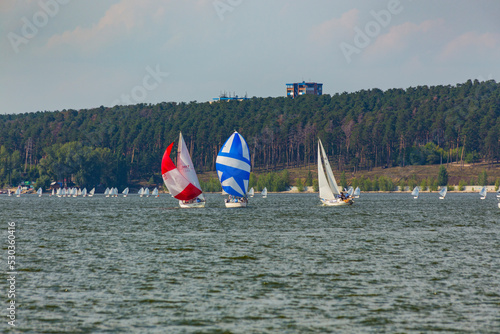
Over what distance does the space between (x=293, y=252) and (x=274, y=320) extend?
23.8m

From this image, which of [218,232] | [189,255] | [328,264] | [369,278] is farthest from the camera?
[218,232]

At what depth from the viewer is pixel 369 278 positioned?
127 feet

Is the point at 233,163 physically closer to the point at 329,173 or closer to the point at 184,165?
the point at 184,165

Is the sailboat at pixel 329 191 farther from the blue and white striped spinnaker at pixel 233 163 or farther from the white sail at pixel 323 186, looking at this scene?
the blue and white striped spinnaker at pixel 233 163

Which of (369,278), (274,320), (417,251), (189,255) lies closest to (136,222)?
(189,255)

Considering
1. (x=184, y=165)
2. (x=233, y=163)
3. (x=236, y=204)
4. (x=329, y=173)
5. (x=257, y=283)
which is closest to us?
(x=257, y=283)

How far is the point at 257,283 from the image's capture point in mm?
37125

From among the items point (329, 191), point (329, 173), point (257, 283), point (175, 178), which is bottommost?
point (257, 283)

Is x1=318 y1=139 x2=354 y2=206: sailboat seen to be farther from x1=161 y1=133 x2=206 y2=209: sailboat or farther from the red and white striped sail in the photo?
the red and white striped sail

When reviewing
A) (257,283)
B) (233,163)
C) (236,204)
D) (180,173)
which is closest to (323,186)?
(236,204)

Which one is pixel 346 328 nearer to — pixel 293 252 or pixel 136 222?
pixel 293 252

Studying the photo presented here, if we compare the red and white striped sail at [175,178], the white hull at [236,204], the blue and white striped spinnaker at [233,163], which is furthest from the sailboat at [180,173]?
the white hull at [236,204]

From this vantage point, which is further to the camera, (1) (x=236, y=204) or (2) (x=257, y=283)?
(1) (x=236, y=204)

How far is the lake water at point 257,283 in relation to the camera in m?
27.9
